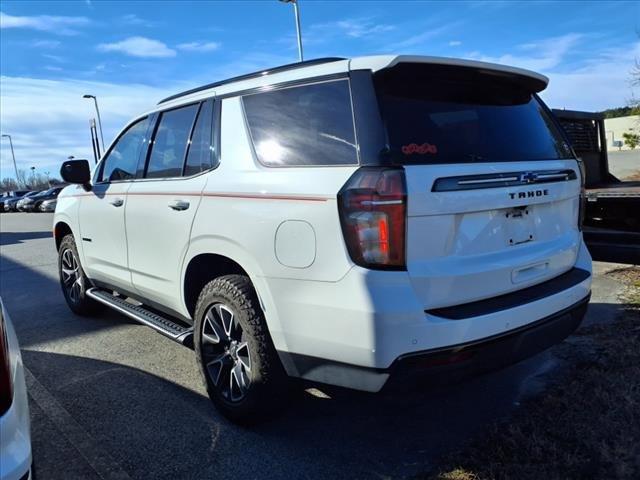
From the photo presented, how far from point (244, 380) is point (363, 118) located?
1.60 metres

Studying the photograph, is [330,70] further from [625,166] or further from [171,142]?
[625,166]

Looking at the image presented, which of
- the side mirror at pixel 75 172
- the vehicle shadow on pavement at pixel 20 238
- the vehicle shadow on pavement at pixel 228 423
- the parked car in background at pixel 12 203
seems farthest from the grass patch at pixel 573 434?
the parked car in background at pixel 12 203

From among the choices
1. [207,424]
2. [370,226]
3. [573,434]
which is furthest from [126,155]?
[573,434]

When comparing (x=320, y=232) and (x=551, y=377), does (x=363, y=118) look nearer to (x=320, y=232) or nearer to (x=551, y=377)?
(x=320, y=232)

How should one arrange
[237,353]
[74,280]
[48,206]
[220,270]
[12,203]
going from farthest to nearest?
[12,203] < [48,206] < [74,280] < [220,270] < [237,353]

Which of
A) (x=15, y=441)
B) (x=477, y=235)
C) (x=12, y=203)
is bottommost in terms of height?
(x=12, y=203)

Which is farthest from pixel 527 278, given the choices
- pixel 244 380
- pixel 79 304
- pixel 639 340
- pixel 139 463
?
pixel 79 304

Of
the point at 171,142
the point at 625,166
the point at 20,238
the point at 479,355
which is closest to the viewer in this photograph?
the point at 479,355

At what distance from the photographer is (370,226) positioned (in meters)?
2.34

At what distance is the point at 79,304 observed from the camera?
219 inches

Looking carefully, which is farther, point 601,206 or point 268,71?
point 601,206

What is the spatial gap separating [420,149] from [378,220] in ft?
1.42

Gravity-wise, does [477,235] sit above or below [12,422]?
above

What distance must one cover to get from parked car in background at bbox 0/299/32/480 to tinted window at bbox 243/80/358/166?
1.52 m
